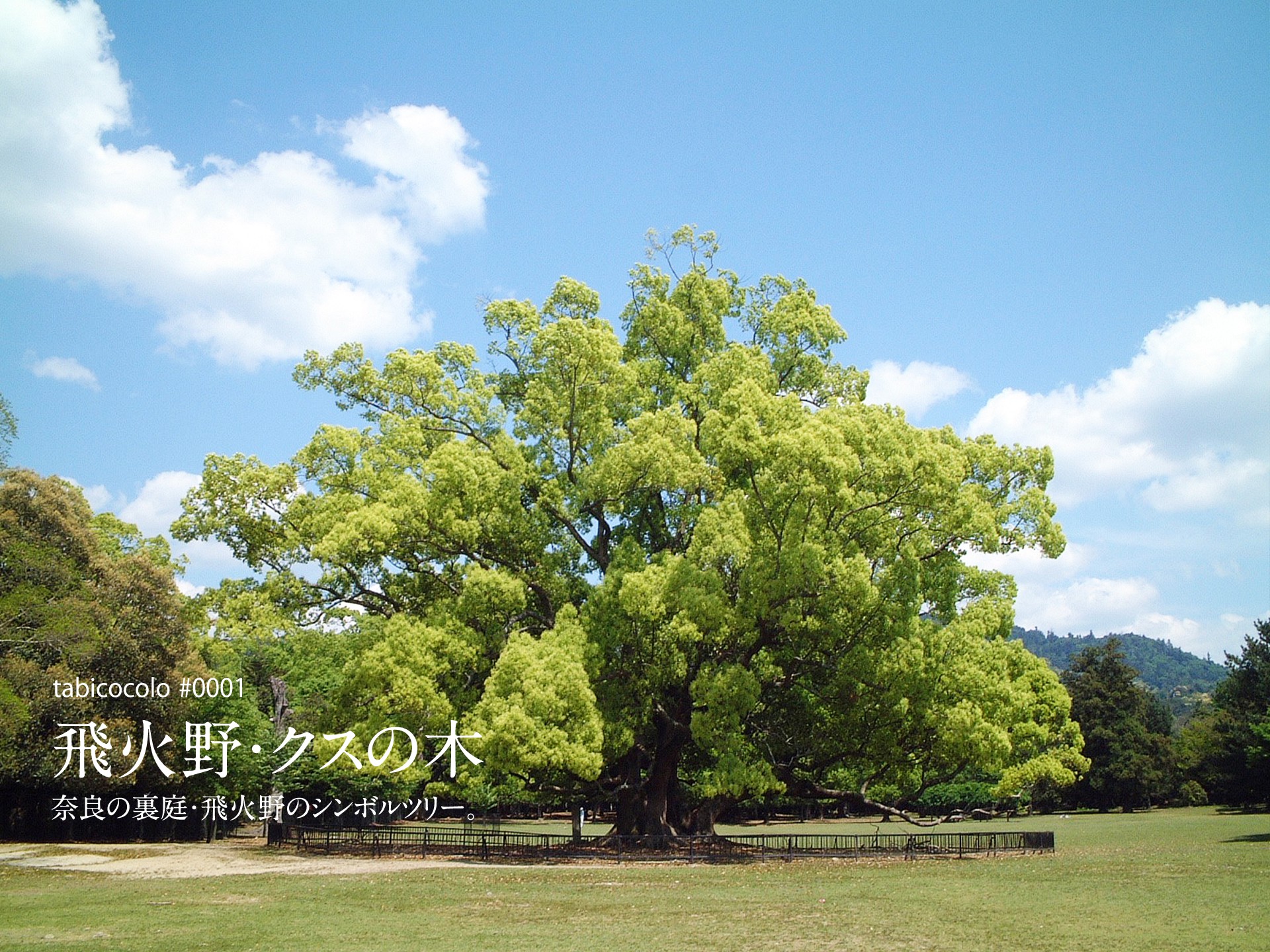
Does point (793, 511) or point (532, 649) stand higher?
point (793, 511)

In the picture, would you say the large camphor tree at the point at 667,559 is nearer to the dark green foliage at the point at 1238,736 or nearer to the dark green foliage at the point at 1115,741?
the dark green foliage at the point at 1238,736

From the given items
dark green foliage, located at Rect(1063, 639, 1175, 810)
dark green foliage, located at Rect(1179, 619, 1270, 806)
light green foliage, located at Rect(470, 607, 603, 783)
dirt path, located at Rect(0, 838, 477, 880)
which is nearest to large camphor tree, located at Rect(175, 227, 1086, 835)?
light green foliage, located at Rect(470, 607, 603, 783)

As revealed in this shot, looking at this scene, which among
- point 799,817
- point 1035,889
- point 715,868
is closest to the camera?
point 1035,889

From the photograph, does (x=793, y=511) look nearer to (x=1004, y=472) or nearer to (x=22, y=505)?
(x=1004, y=472)

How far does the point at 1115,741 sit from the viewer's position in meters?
62.4

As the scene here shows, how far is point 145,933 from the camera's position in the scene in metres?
12.2

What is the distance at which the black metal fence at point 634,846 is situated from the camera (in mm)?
23969

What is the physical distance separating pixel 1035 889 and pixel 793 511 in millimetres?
8884

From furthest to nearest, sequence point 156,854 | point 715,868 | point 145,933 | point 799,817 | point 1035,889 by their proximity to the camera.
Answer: point 799,817, point 156,854, point 715,868, point 1035,889, point 145,933

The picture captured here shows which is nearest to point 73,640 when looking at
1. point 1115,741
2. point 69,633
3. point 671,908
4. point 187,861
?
point 69,633

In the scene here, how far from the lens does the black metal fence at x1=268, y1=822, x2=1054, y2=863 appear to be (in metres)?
Answer: 24.0

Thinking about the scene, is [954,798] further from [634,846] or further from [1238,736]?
[634,846]

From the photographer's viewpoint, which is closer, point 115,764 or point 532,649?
point 532,649

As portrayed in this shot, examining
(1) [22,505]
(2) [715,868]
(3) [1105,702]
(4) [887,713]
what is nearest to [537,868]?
(2) [715,868]
